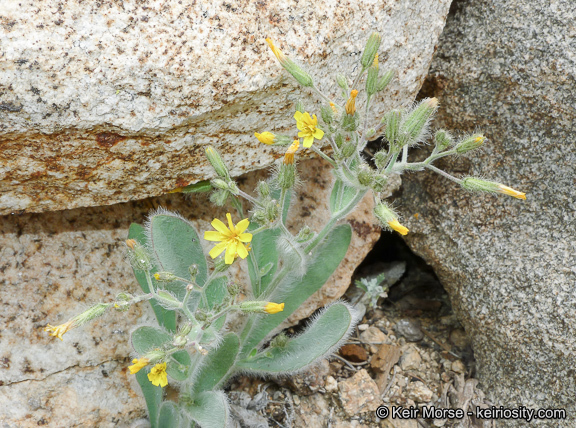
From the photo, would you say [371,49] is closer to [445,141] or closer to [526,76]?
[445,141]

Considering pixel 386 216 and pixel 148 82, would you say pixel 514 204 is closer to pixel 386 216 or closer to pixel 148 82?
pixel 386 216

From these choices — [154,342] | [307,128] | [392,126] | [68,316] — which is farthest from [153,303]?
[392,126]

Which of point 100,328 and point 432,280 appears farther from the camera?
point 432,280

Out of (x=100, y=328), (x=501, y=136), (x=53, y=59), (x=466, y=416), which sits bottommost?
(x=466, y=416)

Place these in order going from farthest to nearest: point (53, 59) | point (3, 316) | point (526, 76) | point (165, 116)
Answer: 1. point (526, 76)
2. point (3, 316)
3. point (165, 116)
4. point (53, 59)

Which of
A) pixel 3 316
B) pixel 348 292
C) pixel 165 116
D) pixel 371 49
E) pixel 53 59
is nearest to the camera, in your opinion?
pixel 53 59

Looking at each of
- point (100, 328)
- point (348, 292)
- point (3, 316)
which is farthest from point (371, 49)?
point (3, 316)

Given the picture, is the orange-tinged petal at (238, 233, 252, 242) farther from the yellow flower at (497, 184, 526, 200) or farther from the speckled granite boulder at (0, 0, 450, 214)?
the yellow flower at (497, 184, 526, 200)
